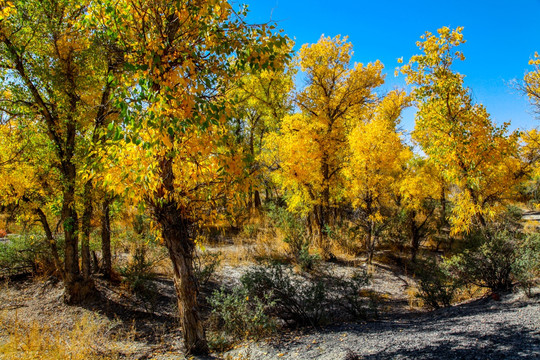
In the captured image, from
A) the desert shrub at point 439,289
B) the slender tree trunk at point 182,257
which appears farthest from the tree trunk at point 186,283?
the desert shrub at point 439,289

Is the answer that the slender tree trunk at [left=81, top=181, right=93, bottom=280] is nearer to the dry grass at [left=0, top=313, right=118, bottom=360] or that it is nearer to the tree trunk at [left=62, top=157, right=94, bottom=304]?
the tree trunk at [left=62, top=157, right=94, bottom=304]

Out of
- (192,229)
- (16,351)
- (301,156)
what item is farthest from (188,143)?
(301,156)

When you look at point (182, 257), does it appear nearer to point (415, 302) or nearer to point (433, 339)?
point (433, 339)

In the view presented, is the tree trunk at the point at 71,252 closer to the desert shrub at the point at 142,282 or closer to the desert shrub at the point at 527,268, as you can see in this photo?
the desert shrub at the point at 142,282

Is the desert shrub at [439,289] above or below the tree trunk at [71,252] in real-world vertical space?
below

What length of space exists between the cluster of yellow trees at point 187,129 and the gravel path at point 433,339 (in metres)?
1.41

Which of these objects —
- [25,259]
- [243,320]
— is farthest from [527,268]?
[25,259]

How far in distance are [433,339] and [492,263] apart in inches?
149

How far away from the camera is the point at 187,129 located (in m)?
2.93

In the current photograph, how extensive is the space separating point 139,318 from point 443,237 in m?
13.6

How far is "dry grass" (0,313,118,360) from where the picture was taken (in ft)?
14.0

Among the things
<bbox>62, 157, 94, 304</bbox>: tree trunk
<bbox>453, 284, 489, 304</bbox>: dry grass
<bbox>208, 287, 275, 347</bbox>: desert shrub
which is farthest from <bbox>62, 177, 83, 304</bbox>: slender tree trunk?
<bbox>453, 284, 489, 304</bbox>: dry grass

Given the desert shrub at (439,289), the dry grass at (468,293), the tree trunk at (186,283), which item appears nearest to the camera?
the tree trunk at (186,283)

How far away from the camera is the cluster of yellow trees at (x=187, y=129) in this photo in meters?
2.83
